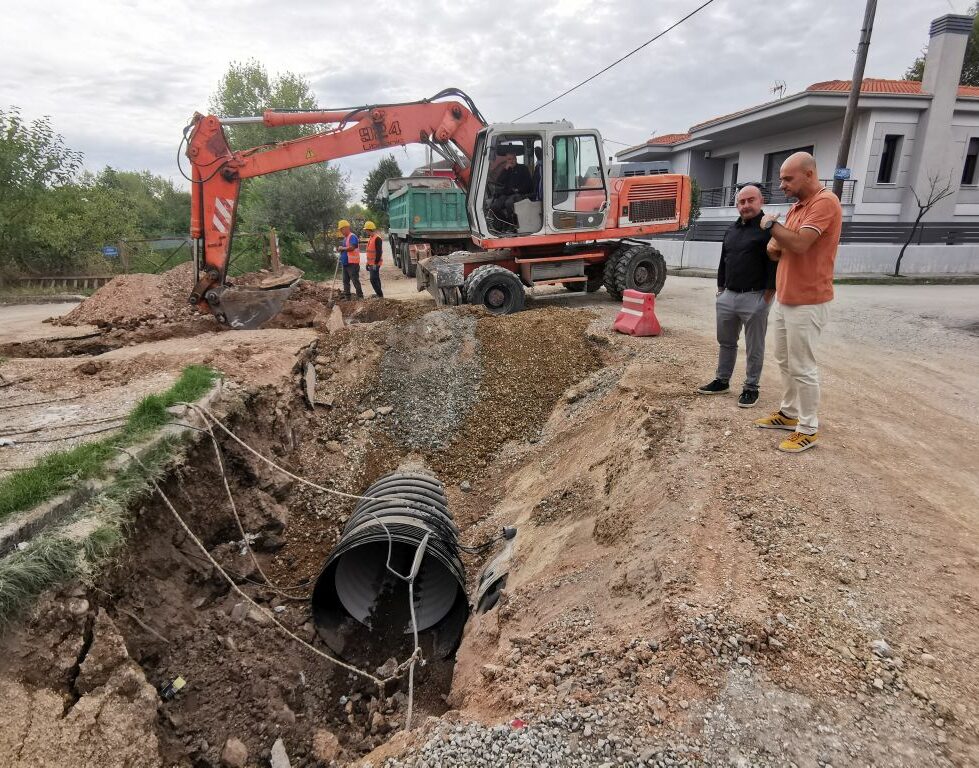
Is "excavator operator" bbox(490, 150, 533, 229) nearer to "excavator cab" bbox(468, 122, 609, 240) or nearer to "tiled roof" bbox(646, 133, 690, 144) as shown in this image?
"excavator cab" bbox(468, 122, 609, 240)

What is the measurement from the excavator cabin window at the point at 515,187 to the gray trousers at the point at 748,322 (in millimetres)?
5321

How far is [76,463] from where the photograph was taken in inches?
149

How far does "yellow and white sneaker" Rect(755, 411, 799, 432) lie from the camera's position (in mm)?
4121

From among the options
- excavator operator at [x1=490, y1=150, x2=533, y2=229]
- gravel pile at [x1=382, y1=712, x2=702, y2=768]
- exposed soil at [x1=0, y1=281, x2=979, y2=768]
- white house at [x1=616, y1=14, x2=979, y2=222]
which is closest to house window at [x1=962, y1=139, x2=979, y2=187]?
white house at [x1=616, y1=14, x2=979, y2=222]

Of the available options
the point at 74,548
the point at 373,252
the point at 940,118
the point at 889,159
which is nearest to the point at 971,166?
the point at 940,118

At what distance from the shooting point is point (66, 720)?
2.59m

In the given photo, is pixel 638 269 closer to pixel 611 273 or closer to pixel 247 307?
pixel 611 273

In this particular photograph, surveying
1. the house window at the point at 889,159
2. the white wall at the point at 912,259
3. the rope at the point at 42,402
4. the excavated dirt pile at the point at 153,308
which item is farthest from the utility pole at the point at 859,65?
the rope at the point at 42,402

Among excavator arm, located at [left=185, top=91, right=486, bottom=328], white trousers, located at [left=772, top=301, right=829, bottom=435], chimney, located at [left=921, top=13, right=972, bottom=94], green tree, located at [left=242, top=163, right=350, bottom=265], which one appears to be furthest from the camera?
green tree, located at [left=242, top=163, right=350, bottom=265]

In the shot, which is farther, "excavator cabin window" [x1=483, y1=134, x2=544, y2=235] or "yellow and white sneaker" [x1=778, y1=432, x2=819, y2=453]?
"excavator cabin window" [x1=483, y1=134, x2=544, y2=235]

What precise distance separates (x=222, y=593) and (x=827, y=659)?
4.08 metres

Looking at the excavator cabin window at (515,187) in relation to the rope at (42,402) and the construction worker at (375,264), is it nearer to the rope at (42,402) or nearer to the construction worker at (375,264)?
the construction worker at (375,264)

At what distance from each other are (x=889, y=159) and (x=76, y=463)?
2289 centimetres

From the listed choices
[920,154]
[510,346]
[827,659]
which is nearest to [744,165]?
[920,154]
